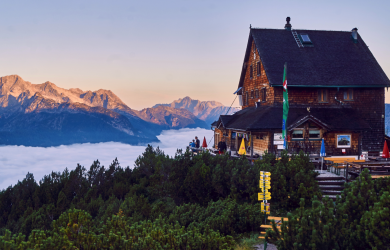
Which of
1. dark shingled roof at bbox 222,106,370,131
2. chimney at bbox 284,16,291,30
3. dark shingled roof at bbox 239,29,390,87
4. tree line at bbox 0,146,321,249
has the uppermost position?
chimney at bbox 284,16,291,30

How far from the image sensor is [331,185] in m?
18.2

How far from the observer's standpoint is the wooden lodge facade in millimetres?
25984

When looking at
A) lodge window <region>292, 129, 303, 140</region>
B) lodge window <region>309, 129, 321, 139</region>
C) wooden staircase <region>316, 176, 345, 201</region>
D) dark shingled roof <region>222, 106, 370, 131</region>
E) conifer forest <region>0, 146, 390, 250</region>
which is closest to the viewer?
conifer forest <region>0, 146, 390, 250</region>

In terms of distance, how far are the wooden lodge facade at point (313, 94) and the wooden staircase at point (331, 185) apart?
22.0 ft

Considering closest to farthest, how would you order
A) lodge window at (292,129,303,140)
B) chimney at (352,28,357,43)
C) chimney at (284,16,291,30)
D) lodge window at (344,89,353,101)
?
lodge window at (292,129,303,140)
lodge window at (344,89,353,101)
chimney at (352,28,357,43)
chimney at (284,16,291,30)

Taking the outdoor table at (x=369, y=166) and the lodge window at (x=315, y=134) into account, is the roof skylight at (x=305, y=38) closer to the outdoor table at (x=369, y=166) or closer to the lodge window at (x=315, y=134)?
the lodge window at (x=315, y=134)

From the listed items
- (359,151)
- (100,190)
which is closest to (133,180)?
(100,190)

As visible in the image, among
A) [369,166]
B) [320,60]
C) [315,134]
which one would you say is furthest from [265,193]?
[320,60]

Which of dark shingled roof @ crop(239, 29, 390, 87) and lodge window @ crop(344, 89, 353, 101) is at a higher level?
dark shingled roof @ crop(239, 29, 390, 87)

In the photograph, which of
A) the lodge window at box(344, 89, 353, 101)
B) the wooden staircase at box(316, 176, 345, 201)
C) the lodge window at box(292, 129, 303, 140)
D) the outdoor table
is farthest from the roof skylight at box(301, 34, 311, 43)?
the wooden staircase at box(316, 176, 345, 201)

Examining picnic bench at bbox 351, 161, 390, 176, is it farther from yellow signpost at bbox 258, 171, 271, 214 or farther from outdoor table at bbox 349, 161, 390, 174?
yellow signpost at bbox 258, 171, 271, 214

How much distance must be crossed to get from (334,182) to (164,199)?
977 centimetres

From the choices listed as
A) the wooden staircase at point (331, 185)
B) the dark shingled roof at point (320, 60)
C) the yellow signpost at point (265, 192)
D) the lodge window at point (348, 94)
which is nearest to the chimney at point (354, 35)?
the dark shingled roof at point (320, 60)

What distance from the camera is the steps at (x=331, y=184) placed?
17.3 m
